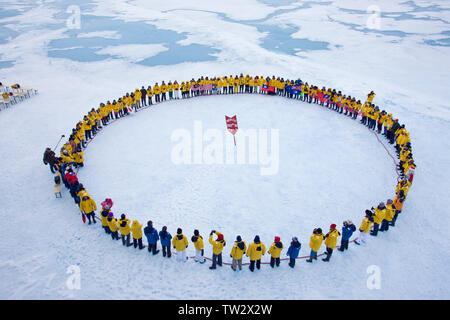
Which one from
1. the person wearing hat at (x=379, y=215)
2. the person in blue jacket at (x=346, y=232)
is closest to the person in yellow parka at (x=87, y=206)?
the person in blue jacket at (x=346, y=232)

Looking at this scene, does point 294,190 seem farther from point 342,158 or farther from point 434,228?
point 434,228

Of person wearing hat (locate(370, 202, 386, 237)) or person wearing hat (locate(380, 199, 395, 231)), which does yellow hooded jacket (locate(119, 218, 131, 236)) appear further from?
person wearing hat (locate(380, 199, 395, 231))

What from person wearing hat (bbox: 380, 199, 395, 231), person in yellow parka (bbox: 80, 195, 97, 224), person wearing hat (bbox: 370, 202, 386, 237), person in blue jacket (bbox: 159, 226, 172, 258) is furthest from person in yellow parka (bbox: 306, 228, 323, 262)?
person in yellow parka (bbox: 80, 195, 97, 224)

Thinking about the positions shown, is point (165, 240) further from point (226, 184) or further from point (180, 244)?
point (226, 184)

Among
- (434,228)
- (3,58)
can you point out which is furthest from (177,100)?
(3,58)

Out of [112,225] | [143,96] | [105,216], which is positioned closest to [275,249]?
[112,225]
